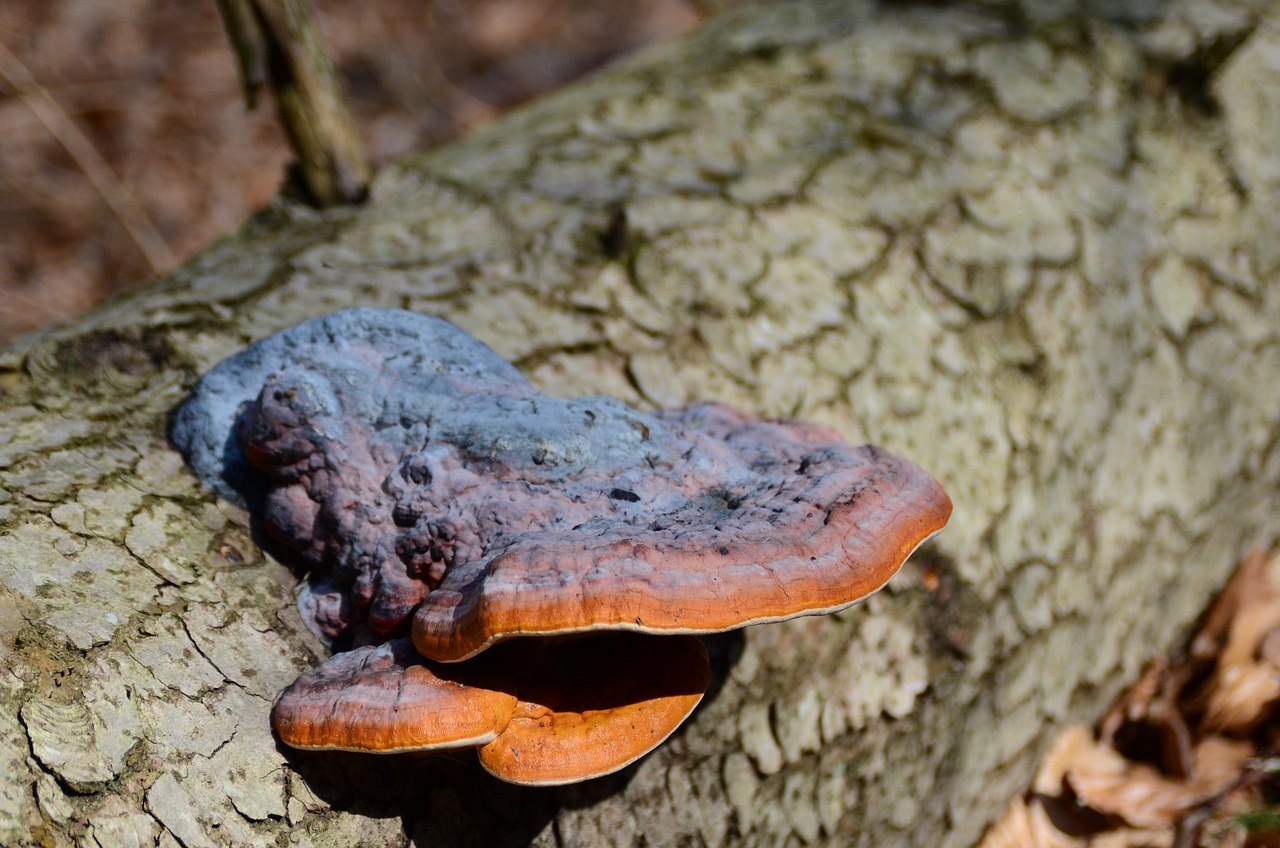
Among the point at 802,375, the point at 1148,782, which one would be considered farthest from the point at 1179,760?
the point at 802,375

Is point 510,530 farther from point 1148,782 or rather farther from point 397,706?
point 1148,782

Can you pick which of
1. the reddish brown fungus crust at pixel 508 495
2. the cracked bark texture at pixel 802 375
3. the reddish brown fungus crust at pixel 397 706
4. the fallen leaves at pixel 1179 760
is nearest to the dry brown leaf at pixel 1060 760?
the fallen leaves at pixel 1179 760

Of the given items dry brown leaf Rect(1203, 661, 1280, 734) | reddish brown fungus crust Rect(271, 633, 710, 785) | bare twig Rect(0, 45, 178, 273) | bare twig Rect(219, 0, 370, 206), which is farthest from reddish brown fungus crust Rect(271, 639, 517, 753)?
bare twig Rect(0, 45, 178, 273)

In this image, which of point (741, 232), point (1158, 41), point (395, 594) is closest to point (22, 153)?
point (741, 232)

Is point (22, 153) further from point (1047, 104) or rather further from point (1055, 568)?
point (1055, 568)

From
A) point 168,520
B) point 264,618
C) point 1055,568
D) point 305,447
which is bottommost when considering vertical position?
point 1055,568
